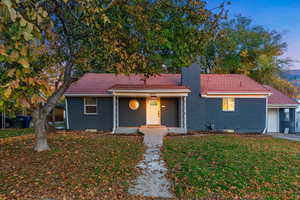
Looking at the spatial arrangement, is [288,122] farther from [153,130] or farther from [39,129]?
[39,129]

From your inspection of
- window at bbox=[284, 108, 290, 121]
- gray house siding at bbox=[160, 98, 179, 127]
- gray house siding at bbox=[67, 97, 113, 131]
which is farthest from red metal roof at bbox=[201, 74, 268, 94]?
gray house siding at bbox=[67, 97, 113, 131]

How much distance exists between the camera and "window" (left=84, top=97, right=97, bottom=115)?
43.7ft

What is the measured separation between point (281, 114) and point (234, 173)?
12.6 meters

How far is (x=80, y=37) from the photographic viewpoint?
6117 millimetres

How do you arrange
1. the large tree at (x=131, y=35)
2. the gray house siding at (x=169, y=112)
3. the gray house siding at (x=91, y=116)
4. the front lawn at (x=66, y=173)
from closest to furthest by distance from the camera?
the front lawn at (x=66, y=173) < the large tree at (x=131, y=35) < the gray house siding at (x=91, y=116) < the gray house siding at (x=169, y=112)

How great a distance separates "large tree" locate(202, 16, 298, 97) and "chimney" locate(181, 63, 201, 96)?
9507mm

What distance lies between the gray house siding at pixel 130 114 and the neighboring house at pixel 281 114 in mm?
9646

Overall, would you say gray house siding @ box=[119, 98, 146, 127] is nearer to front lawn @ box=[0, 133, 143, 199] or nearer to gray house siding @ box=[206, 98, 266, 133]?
gray house siding @ box=[206, 98, 266, 133]

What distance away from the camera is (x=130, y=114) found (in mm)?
13555

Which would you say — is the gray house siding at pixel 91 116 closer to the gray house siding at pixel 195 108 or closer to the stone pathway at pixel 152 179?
the gray house siding at pixel 195 108

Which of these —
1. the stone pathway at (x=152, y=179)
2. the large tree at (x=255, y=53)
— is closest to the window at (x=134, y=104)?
the stone pathway at (x=152, y=179)

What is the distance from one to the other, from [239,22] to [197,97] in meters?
15.6

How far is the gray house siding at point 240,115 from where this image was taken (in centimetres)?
1338

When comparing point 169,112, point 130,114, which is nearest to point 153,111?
point 169,112
